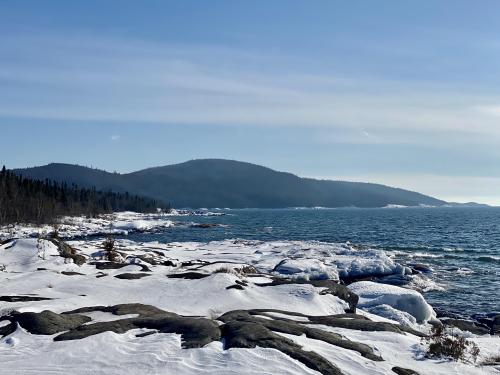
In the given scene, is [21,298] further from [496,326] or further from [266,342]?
[496,326]

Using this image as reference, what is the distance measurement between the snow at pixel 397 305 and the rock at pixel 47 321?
41.3 ft

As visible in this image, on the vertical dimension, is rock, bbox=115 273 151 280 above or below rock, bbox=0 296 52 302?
above

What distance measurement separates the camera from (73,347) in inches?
454

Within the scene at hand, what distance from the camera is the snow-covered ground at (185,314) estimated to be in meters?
10.6

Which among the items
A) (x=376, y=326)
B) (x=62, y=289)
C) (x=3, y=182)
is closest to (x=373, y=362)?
(x=376, y=326)

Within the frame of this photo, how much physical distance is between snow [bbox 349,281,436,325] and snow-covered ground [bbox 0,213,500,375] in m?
0.05

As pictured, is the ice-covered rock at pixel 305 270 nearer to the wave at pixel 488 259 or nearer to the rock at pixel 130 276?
the rock at pixel 130 276

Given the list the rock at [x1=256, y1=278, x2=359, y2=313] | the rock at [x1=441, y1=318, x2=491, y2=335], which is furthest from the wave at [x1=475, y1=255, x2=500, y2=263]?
the rock at [x1=256, y1=278, x2=359, y2=313]

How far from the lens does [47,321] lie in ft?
43.9

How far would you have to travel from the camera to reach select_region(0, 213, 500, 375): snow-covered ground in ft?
34.9

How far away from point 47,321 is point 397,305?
15.9 meters

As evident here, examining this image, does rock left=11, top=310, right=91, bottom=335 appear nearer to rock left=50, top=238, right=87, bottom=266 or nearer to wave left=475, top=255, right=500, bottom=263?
rock left=50, top=238, right=87, bottom=266

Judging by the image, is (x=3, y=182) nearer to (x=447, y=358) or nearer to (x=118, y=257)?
(x=118, y=257)

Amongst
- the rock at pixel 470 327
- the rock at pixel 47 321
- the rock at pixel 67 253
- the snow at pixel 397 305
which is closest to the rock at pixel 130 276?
the rock at pixel 67 253
